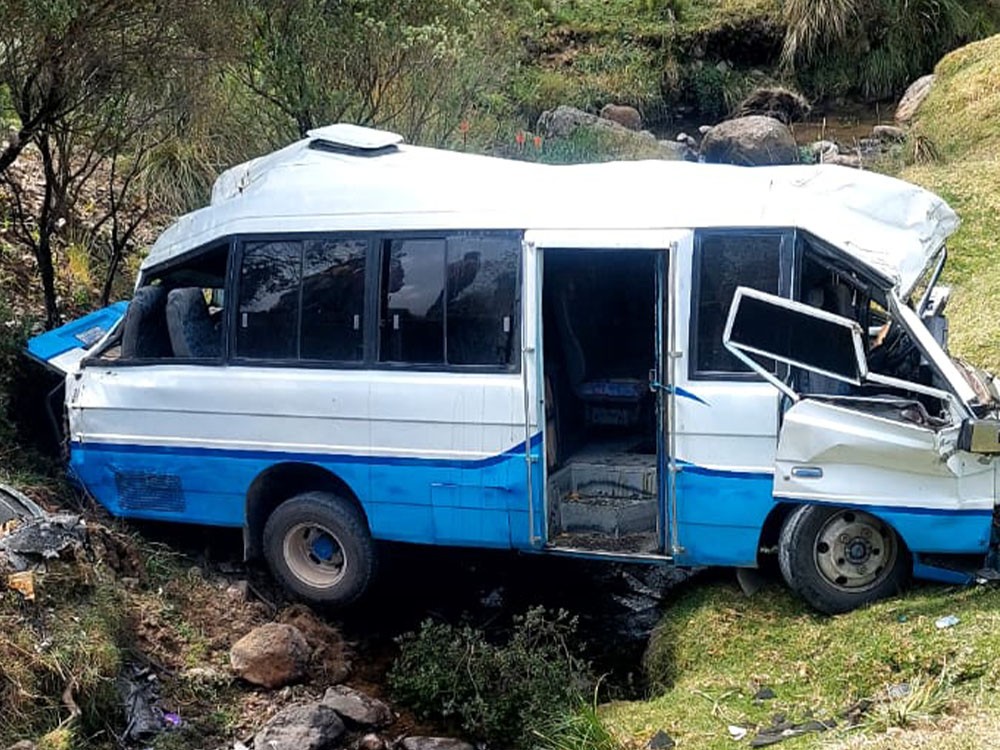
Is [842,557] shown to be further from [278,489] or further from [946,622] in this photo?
[278,489]

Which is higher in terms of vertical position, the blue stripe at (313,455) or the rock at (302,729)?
the blue stripe at (313,455)

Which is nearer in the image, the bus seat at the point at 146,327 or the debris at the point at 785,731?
the debris at the point at 785,731

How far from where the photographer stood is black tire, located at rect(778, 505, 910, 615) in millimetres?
5953

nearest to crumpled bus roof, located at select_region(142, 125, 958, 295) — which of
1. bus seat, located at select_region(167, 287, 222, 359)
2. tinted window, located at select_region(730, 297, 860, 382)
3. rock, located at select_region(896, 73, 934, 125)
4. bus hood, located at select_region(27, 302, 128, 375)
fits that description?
bus seat, located at select_region(167, 287, 222, 359)

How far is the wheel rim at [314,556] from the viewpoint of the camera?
7.16m

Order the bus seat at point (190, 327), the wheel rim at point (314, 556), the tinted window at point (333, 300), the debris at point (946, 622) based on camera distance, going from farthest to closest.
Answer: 1. the bus seat at point (190, 327)
2. the wheel rim at point (314, 556)
3. the tinted window at point (333, 300)
4. the debris at point (946, 622)

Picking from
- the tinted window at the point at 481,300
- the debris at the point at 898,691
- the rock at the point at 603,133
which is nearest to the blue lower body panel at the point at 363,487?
the tinted window at the point at 481,300

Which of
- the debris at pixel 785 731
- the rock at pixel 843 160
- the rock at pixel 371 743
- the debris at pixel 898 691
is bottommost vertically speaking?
the rock at pixel 371 743

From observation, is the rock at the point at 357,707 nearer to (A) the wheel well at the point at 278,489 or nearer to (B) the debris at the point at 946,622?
(A) the wheel well at the point at 278,489

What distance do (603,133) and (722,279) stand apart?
1045 centimetres

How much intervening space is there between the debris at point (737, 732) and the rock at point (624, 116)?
14689 mm

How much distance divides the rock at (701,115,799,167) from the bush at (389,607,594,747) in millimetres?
11062

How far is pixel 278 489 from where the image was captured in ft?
23.8

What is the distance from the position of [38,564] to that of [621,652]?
314 centimetres
